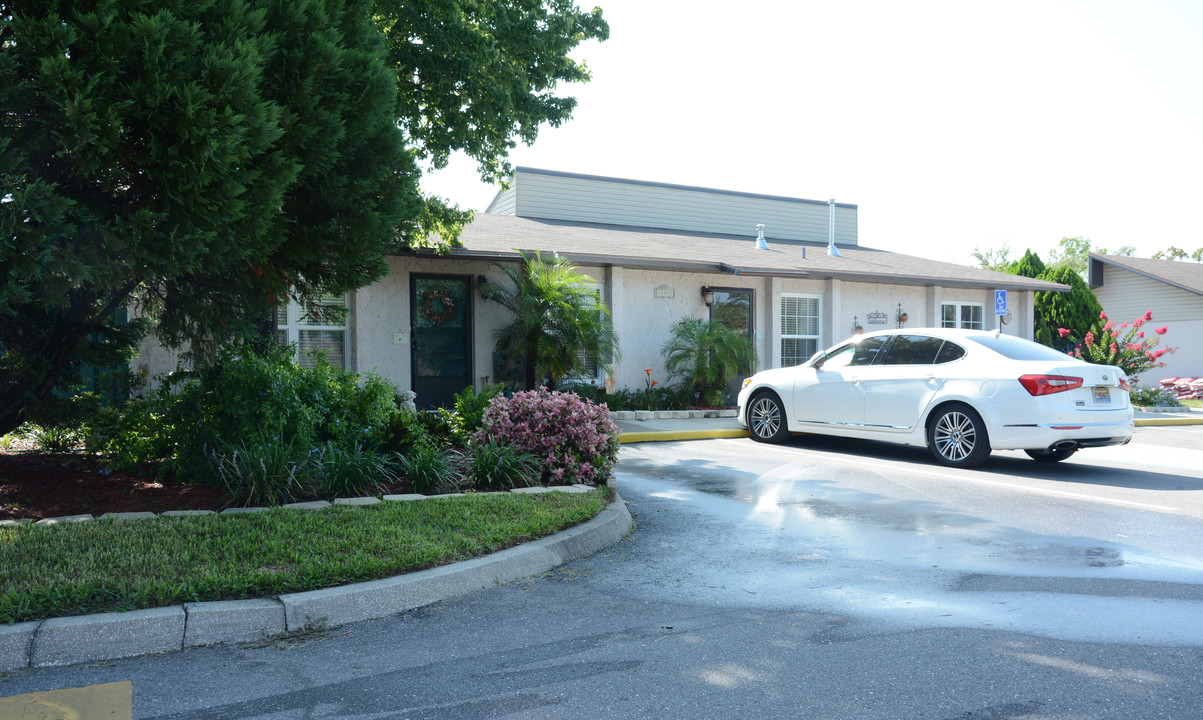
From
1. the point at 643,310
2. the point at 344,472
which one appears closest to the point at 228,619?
the point at 344,472

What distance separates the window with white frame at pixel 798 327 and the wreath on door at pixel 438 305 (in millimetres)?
7202

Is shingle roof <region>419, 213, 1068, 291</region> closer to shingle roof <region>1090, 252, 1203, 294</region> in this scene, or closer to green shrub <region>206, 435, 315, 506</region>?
green shrub <region>206, 435, 315, 506</region>

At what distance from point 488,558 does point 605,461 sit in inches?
105

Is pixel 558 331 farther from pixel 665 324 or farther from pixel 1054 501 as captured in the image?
pixel 1054 501

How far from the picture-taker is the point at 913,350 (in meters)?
9.96

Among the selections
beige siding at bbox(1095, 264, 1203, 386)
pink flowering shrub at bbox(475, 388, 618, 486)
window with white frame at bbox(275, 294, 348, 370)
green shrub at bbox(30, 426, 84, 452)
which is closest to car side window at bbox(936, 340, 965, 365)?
pink flowering shrub at bbox(475, 388, 618, 486)

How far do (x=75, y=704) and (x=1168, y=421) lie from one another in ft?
57.6

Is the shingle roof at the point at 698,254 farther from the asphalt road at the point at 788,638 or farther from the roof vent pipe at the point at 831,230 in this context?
the asphalt road at the point at 788,638

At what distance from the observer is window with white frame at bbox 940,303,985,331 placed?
1988 centimetres

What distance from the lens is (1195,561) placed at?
5.18 m

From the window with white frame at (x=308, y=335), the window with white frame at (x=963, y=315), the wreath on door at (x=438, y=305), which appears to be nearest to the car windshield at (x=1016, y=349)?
the wreath on door at (x=438, y=305)

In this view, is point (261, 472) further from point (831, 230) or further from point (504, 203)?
point (831, 230)

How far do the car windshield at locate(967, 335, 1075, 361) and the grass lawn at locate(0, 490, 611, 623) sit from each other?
5684 mm

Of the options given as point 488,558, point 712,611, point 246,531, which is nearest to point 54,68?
point 246,531
